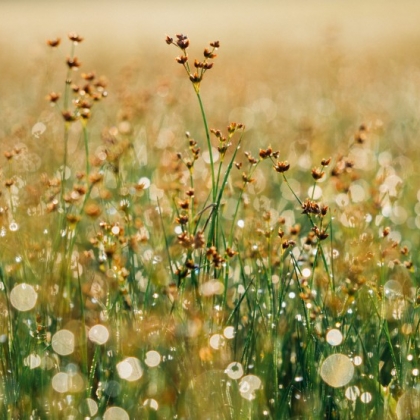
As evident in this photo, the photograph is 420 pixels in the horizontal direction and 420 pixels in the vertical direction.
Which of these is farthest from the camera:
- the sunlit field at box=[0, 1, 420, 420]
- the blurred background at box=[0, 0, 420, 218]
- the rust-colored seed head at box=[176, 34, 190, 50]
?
the blurred background at box=[0, 0, 420, 218]

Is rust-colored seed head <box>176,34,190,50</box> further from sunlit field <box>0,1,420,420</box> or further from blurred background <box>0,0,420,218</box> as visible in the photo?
blurred background <box>0,0,420,218</box>

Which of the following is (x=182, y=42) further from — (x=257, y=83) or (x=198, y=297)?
(x=257, y=83)

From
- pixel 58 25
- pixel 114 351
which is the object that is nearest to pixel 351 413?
pixel 114 351

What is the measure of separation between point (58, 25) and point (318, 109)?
43.1 feet

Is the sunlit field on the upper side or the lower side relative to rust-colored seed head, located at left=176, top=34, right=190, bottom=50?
lower

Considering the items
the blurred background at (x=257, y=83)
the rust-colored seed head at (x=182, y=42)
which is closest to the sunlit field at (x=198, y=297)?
the rust-colored seed head at (x=182, y=42)

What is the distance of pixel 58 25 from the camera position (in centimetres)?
1809

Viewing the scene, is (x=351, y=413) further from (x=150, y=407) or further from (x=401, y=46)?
(x=401, y=46)

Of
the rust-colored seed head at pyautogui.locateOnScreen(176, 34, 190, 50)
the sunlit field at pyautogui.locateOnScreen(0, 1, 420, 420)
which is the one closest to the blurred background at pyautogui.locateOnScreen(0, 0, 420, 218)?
the sunlit field at pyautogui.locateOnScreen(0, 1, 420, 420)

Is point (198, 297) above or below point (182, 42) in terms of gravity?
below

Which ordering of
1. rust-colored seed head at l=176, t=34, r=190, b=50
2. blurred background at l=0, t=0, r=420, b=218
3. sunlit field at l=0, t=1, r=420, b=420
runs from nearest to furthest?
sunlit field at l=0, t=1, r=420, b=420
rust-colored seed head at l=176, t=34, r=190, b=50
blurred background at l=0, t=0, r=420, b=218

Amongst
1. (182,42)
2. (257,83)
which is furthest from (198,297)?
(257,83)

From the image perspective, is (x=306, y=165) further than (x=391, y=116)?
No

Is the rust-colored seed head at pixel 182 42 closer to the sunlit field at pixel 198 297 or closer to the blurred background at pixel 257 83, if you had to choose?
the sunlit field at pixel 198 297
